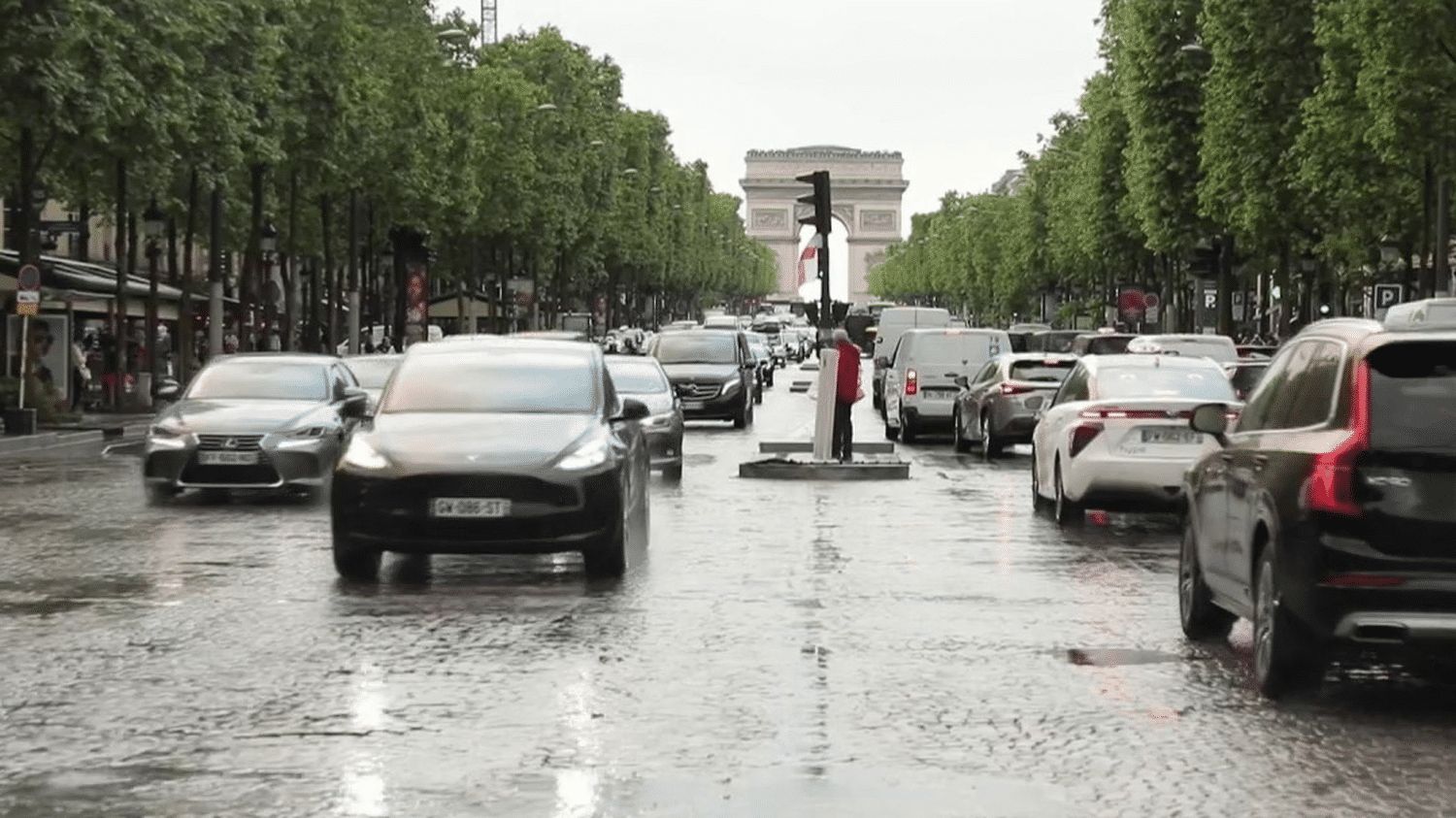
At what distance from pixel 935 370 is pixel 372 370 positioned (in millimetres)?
11120

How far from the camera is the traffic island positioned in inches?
1211

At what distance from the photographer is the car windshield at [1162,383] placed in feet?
77.9

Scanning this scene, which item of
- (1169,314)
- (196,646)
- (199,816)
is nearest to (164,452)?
(196,646)

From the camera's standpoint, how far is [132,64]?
44688mm

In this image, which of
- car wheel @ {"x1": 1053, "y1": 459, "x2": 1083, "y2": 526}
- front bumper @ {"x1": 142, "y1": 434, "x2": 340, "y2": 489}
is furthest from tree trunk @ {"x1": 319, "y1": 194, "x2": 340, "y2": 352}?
car wheel @ {"x1": 1053, "y1": 459, "x2": 1083, "y2": 526}

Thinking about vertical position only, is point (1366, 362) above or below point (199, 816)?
above

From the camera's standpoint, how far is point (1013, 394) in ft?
116

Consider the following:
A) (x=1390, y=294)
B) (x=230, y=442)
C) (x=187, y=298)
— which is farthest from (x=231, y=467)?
(x=187, y=298)

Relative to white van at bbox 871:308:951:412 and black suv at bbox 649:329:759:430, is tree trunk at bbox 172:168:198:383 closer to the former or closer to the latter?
black suv at bbox 649:329:759:430

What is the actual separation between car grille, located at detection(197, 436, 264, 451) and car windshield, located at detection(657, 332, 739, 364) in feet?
74.6

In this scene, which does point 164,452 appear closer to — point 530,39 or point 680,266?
point 530,39

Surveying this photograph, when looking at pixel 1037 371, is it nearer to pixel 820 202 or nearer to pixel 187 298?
pixel 820 202

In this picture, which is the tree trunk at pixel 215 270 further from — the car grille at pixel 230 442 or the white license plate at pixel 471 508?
the white license plate at pixel 471 508

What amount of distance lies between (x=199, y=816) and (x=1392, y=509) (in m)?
5.01
